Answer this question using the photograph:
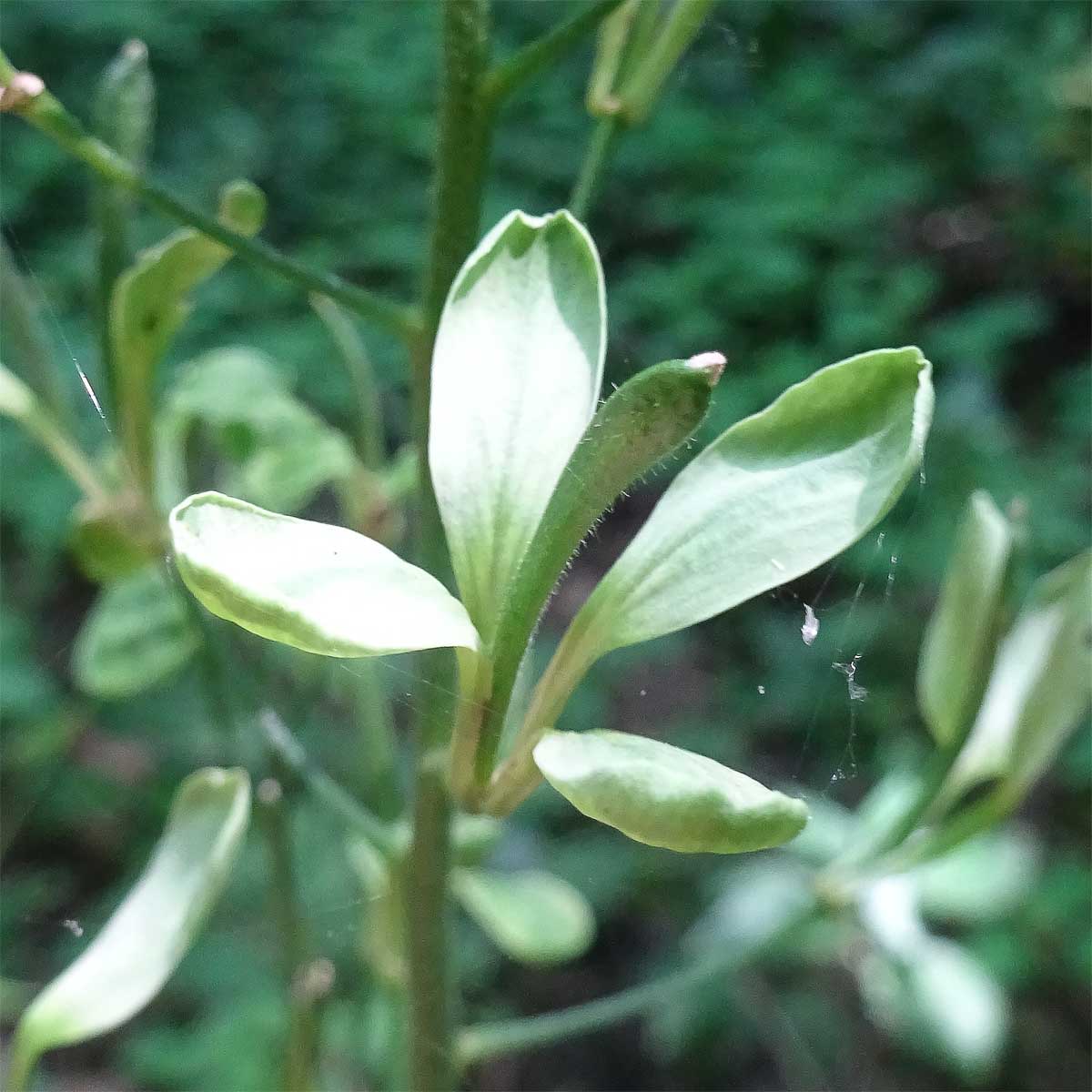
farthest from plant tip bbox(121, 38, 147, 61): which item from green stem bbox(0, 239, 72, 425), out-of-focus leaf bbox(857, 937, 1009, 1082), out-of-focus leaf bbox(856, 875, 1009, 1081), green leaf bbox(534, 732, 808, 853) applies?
out-of-focus leaf bbox(857, 937, 1009, 1082)

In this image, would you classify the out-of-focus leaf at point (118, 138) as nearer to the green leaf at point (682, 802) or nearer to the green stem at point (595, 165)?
the green stem at point (595, 165)

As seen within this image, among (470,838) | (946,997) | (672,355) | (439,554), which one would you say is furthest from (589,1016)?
(672,355)

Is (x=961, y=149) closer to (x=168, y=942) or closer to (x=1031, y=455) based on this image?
(x=1031, y=455)

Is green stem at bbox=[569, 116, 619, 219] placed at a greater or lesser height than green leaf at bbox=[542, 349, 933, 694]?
greater

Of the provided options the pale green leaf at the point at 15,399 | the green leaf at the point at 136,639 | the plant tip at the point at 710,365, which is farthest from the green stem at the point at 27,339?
the plant tip at the point at 710,365

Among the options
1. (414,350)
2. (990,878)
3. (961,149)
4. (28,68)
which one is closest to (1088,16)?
(961,149)

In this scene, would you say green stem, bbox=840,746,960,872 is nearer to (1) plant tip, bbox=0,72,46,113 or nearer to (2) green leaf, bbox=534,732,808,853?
(2) green leaf, bbox=534,732,808,853
